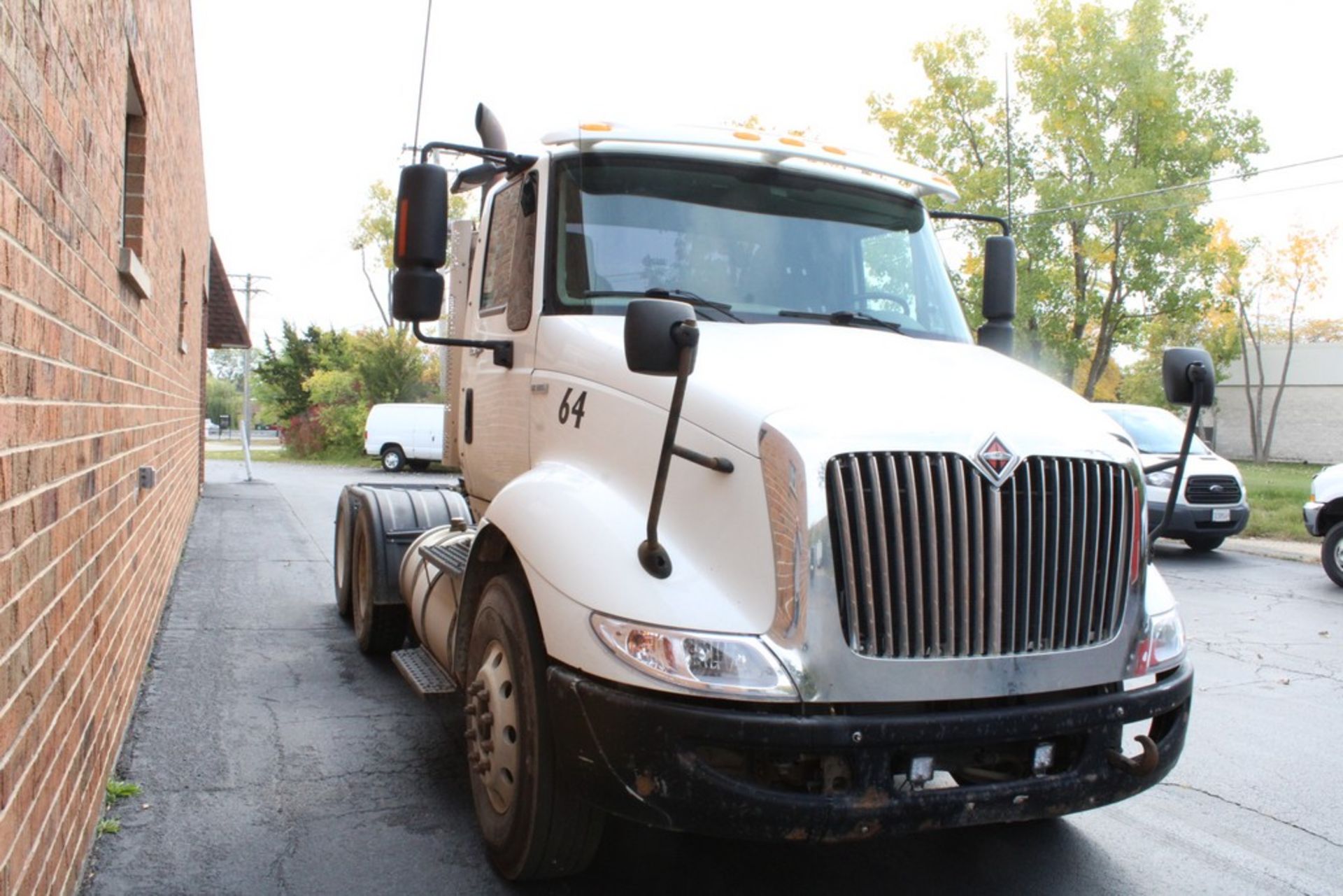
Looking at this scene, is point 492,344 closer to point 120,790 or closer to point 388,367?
point 120,790

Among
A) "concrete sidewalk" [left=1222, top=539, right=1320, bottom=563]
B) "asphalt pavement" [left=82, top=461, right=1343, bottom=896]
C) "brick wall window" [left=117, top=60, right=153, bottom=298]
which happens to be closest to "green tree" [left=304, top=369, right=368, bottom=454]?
"concrete sidewalk" [left=1222, top=539, right=1320, bottom=563]

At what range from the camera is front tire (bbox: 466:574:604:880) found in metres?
3.21

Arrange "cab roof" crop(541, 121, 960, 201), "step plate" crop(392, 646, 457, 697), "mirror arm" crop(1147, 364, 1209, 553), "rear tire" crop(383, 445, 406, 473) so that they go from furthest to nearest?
"rear tire" crop(383, 445, 406, 473)
"step plate" crop(392, 646, 457, 697)
"cab roof" crop(541, 121, 960, 201)
"mirror arm" crop(1147, 364, 1209, 553)

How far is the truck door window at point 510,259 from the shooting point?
4219 mm

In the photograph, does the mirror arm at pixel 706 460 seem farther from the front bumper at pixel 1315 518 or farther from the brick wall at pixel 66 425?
the front bumper at pixel 1315 518

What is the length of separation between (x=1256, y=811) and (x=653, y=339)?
336 centimetres

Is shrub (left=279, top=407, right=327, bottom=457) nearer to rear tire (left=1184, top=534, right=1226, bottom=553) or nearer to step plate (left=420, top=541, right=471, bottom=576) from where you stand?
rear tire (left=1184, top=534, right=1226, bottom=553)

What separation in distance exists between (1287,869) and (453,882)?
2882mm

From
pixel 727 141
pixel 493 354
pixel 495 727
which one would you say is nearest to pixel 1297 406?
pixel 727 141

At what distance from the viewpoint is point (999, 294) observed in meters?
4.89

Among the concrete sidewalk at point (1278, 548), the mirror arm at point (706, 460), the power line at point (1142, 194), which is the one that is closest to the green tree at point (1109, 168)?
the power line at point (1142, 194)

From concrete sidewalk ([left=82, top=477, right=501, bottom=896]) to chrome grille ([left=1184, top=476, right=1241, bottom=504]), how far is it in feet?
A: 32.6

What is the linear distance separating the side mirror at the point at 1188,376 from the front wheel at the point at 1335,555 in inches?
340

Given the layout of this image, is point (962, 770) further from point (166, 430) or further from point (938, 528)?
point (166, 430)
